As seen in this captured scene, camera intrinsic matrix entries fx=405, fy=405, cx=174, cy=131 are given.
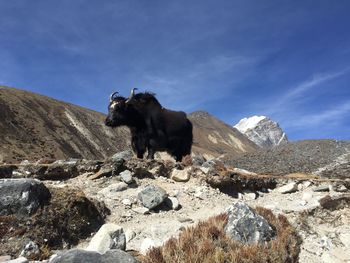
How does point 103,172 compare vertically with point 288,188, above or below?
above

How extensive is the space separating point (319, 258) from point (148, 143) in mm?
8599

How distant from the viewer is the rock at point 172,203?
9.33 metres

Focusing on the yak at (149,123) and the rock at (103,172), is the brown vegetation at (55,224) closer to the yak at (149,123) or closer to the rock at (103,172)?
the rock at (103,172)

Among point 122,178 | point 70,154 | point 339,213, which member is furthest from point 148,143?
point 70,154

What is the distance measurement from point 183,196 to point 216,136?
146966mm

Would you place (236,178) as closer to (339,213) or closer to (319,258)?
(339,213)

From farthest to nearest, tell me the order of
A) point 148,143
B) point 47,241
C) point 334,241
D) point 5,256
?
point 148,143
point 334,241
point 47,241
point 5,256

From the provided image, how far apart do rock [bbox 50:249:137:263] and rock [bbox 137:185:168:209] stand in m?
4.20

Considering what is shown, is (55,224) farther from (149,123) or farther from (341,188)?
(149,123)

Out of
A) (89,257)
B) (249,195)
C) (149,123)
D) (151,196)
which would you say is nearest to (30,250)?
(89,257)

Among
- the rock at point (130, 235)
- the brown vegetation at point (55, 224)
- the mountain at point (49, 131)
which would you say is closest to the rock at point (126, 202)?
the brown vegetation at point (55, 224)

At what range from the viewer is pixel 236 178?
436 inches

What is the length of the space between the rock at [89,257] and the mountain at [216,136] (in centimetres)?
12786

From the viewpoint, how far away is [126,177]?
33.6ft
